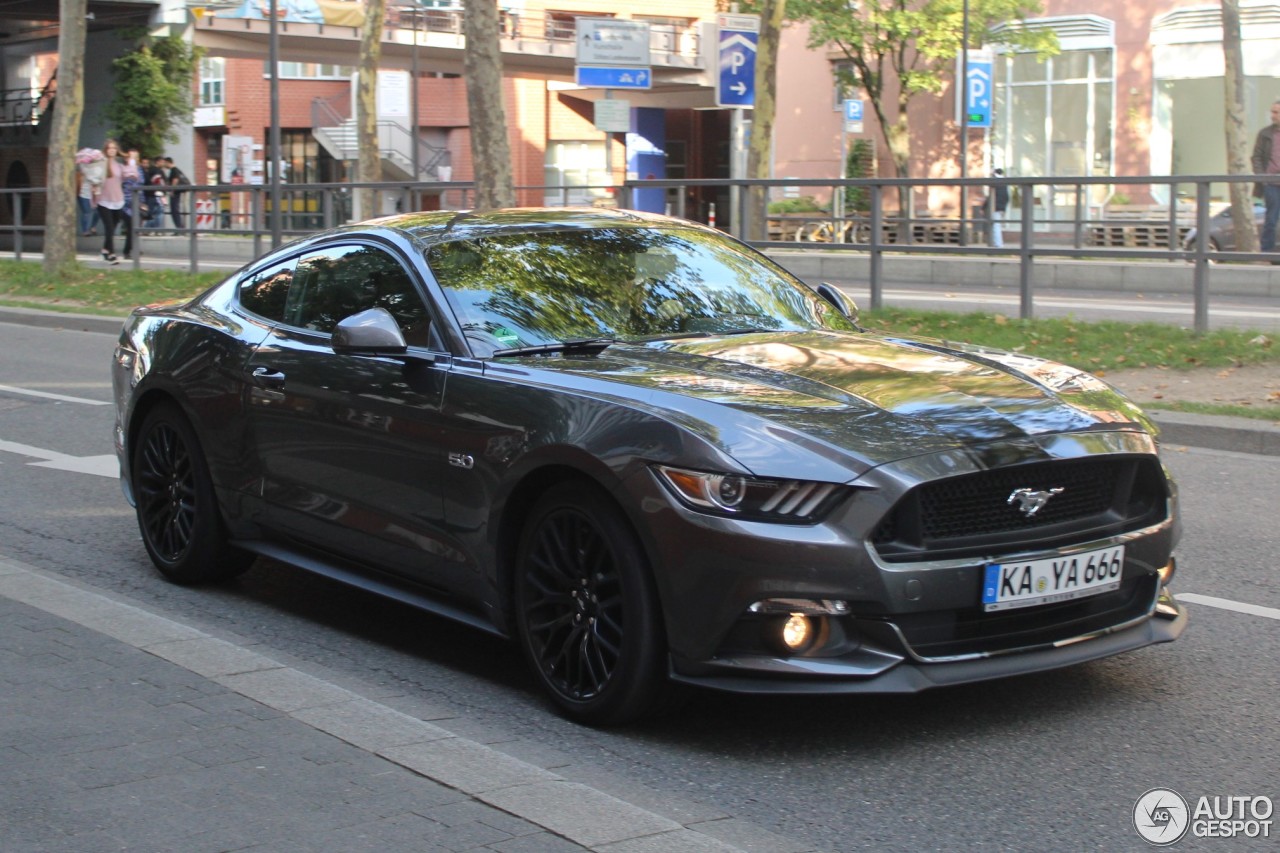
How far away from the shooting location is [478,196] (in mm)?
20375

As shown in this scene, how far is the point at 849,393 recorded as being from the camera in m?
4.79

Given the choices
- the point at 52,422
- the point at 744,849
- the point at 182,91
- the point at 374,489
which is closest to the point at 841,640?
the point at 744,849

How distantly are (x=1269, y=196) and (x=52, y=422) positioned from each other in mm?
9618

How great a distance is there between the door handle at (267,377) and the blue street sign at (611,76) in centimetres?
1414

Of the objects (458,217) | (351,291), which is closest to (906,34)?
(458,217)

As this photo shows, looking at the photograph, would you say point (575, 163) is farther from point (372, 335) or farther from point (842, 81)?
point (372, 335)

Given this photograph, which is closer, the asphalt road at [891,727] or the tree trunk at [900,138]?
the asphalt road at [891,727]

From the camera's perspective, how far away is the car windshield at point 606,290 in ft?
18.1

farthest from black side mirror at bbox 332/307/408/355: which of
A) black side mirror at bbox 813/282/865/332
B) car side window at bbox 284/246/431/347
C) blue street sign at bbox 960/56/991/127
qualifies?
blue street sign at bbox 960/56/991/127

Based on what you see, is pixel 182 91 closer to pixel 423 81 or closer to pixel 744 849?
pixel 423 81

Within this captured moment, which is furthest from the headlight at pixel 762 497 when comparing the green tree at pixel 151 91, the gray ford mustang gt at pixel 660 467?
the green tree at pixel 151 91

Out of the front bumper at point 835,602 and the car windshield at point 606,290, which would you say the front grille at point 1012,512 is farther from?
the car windshield at point 606,290

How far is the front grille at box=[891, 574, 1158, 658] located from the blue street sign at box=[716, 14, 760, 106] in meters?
15.7

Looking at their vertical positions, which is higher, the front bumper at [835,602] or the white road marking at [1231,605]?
the front bumper at [835,602]
